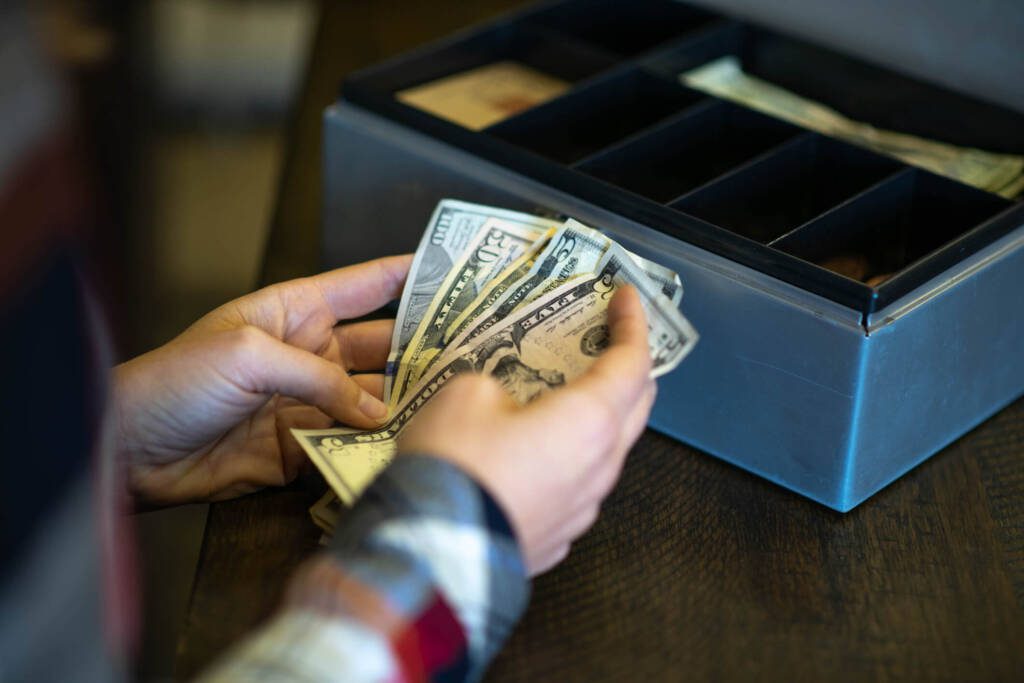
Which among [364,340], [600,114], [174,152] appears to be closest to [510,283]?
[364,340]

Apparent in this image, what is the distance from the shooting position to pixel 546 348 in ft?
3.40

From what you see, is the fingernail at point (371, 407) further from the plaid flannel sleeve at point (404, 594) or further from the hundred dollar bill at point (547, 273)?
the plaid flannel sleeve at point (404, 594)

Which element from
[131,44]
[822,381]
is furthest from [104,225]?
[822,381]

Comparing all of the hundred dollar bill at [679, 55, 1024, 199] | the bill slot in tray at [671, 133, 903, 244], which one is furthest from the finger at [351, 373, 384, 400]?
the hundred dollar bill at [679, 55, 1024, 199]

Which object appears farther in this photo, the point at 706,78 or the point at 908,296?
the point at 706,78

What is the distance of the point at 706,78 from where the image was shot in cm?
152

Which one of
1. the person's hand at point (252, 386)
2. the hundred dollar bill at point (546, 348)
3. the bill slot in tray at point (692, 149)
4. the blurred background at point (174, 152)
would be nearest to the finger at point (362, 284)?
the person's hand at point (252, 386)

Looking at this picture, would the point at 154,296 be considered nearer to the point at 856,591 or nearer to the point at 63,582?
the point at 63,582

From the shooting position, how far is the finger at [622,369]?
0.86m

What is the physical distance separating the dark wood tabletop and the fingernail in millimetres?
78

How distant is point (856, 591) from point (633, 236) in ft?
1.20

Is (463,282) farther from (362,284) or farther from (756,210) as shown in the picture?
(756,210)

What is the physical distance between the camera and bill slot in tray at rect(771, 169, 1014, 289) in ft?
3.71

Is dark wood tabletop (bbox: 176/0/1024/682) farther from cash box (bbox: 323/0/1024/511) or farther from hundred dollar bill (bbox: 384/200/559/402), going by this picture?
hundred dollar bill (bbox: 384/200/559/402)
